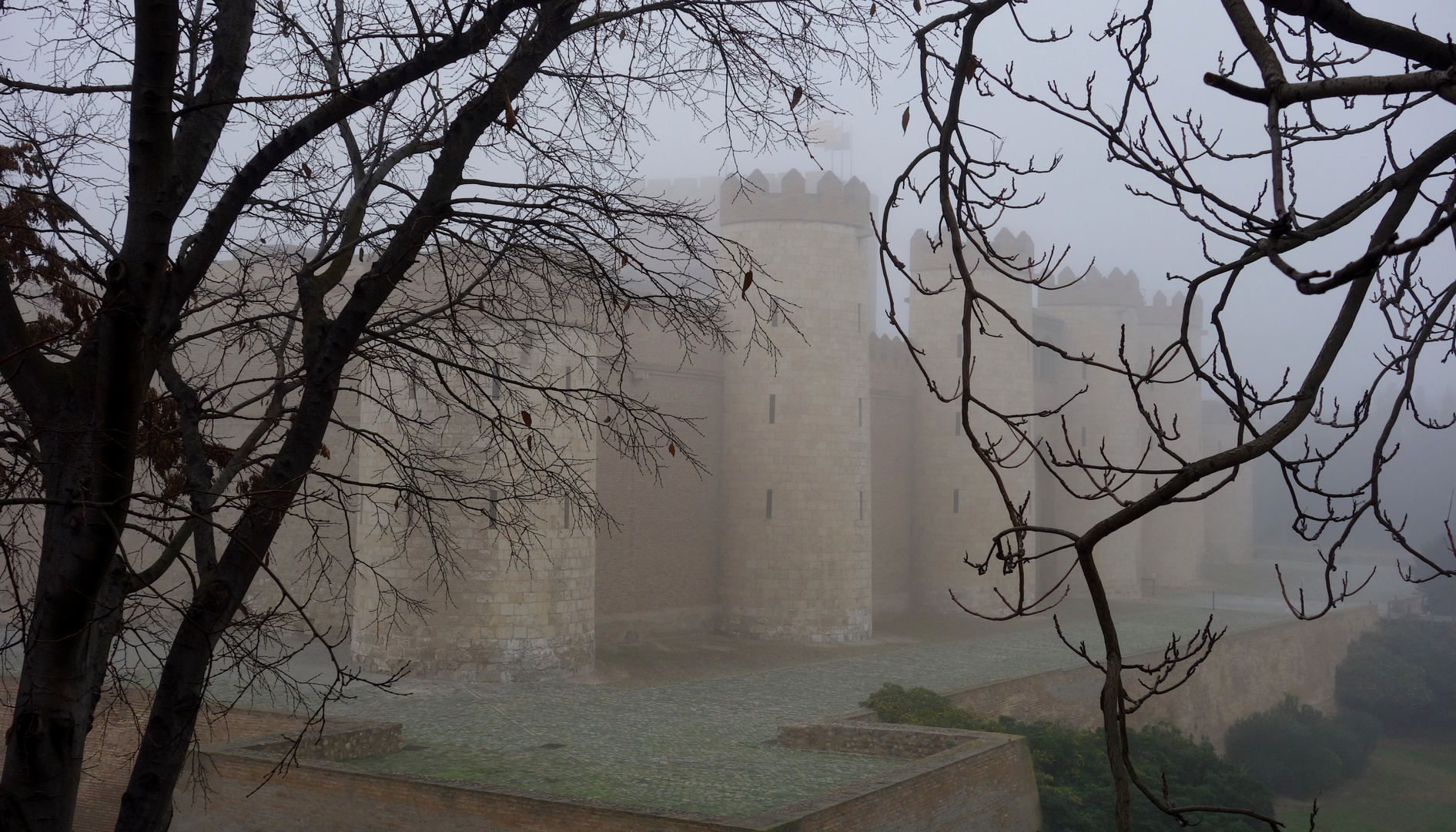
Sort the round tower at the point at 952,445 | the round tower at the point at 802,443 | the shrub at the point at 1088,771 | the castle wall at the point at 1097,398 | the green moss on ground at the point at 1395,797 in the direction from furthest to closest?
the castle wall at the point at 1097,398 < the round tower at the point at 952,445 < the round tower at the point at 802,443 < the green moss on ground at the point at 1395,797 < the shrub at the point at 1088,771

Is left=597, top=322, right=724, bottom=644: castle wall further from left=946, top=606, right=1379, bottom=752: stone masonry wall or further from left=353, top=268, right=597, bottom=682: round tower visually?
left=946, top=606, right=1379, bottom=752: stone masonry wall

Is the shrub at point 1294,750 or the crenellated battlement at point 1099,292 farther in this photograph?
the crenellated battlement at point 1099,292

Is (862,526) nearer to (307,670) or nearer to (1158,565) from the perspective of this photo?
(307,670)

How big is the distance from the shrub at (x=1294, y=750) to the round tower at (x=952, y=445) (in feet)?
20.0

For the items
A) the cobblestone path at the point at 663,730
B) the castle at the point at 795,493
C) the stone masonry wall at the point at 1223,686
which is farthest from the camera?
the castle at the point at 795,493

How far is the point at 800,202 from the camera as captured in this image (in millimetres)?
22859

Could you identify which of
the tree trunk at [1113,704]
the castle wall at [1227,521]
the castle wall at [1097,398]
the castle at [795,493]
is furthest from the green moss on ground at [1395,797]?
the tree trunk at [1113,704]

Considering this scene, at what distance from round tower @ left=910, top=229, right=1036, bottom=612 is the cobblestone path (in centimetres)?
780

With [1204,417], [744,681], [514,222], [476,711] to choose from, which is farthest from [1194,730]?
[1204,417]

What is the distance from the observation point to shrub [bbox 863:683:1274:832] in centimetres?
1250

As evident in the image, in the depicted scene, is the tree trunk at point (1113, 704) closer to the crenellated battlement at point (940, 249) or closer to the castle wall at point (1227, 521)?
the crenellated battlement at point (940, 249)

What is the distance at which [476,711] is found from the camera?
14219mm

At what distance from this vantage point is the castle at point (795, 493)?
55.2 feet

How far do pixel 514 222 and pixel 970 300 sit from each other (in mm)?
3302
